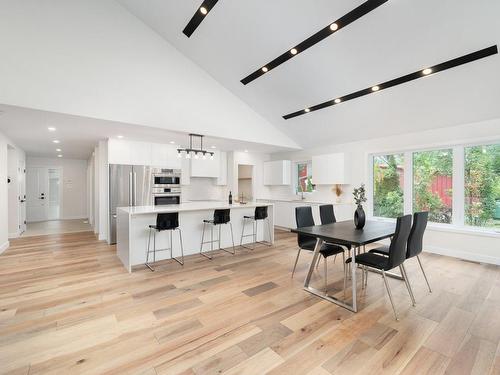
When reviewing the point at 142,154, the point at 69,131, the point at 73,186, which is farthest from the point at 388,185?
the point at 73,186

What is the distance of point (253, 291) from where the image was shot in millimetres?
2990

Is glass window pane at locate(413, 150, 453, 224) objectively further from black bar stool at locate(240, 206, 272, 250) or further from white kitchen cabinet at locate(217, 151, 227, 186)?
white kitchen cabinet at locate(217, 151, 227, 186)

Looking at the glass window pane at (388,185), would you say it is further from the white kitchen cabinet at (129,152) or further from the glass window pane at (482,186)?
the white kitchen cabinet at (129,152)

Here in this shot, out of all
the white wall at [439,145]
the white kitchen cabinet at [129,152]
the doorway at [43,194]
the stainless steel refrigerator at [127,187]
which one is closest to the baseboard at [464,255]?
the white wall at [439,145]

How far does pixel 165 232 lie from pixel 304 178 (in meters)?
4.47

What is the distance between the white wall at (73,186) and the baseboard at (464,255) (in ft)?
35.6

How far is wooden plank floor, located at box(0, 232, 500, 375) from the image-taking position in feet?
5.91

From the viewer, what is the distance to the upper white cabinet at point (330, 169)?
5891 millimetres

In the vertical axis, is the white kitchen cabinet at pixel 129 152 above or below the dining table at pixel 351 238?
above

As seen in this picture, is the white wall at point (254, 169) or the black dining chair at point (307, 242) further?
the white wall at point (254, 169)

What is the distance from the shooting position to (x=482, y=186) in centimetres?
424

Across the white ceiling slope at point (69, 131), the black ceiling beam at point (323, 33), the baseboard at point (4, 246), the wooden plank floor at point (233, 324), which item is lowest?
the wooden plank floor at point (233, 324)

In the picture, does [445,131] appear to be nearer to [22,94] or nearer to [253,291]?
[253,291]

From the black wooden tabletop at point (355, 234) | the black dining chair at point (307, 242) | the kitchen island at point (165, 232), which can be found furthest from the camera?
the kitchen island at point (165, 232)
